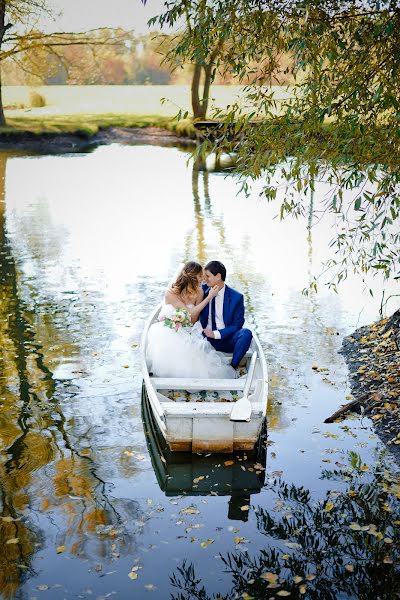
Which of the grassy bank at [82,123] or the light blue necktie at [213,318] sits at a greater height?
the light blue necktie at [213,318]

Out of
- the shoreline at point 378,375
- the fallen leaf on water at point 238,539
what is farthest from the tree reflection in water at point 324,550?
the shoreline at point 378,375

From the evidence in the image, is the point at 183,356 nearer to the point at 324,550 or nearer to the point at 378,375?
the point at 378,375

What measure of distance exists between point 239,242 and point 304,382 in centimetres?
882

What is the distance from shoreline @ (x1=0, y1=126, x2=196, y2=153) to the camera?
3847 centimetres

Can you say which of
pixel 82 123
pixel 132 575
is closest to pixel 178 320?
pixel 132 575

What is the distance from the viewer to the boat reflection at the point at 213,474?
265 inches

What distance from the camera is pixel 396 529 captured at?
6043mm

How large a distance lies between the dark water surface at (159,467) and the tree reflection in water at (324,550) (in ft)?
0.05

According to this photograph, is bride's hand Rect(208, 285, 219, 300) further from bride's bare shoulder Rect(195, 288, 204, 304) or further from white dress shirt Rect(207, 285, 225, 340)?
bride's bare shoulder Rect(195, 288, 204, 304)

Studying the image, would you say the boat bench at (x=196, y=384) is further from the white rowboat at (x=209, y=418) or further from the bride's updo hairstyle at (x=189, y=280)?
the bride's updo hairstyle at (x=189, y=280)

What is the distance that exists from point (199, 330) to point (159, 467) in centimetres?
207

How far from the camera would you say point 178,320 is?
8602 millimetres

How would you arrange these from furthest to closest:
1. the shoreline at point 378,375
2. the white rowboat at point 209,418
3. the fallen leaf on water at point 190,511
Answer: the shoreline at point 378,375
the white rowboat at point 209,418
the fallen leaf on water at point 190,511

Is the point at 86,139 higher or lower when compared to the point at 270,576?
lower
